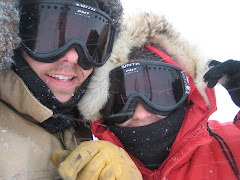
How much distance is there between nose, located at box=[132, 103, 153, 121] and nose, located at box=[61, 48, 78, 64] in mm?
819

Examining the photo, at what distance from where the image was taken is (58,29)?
7.13 feet

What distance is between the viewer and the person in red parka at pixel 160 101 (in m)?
2.34

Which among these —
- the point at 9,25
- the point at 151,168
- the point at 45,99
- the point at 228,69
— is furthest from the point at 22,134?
the point at 228,69

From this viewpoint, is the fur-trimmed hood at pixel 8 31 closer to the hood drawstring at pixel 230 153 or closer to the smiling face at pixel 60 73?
the smiling face at pixel 60 73

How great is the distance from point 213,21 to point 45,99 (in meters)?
15.3

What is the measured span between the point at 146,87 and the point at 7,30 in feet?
4.59

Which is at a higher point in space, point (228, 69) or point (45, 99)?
point (228, 69)

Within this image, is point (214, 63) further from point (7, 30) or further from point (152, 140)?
point (7, 30)

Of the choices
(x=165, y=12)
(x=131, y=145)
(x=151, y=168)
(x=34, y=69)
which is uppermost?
(x=165, y=12)

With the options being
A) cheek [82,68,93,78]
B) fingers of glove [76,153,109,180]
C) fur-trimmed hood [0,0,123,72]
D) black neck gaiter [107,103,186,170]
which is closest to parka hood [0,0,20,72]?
fur-trimmed hood [0,0,123,72]

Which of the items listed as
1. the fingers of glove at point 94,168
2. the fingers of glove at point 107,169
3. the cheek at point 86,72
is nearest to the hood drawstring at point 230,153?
the fingers of glove at point 107,169

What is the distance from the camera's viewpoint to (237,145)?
233cm

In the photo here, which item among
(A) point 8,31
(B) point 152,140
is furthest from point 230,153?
(A) point 8,31

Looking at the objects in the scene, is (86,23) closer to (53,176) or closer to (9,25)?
(9,25)
